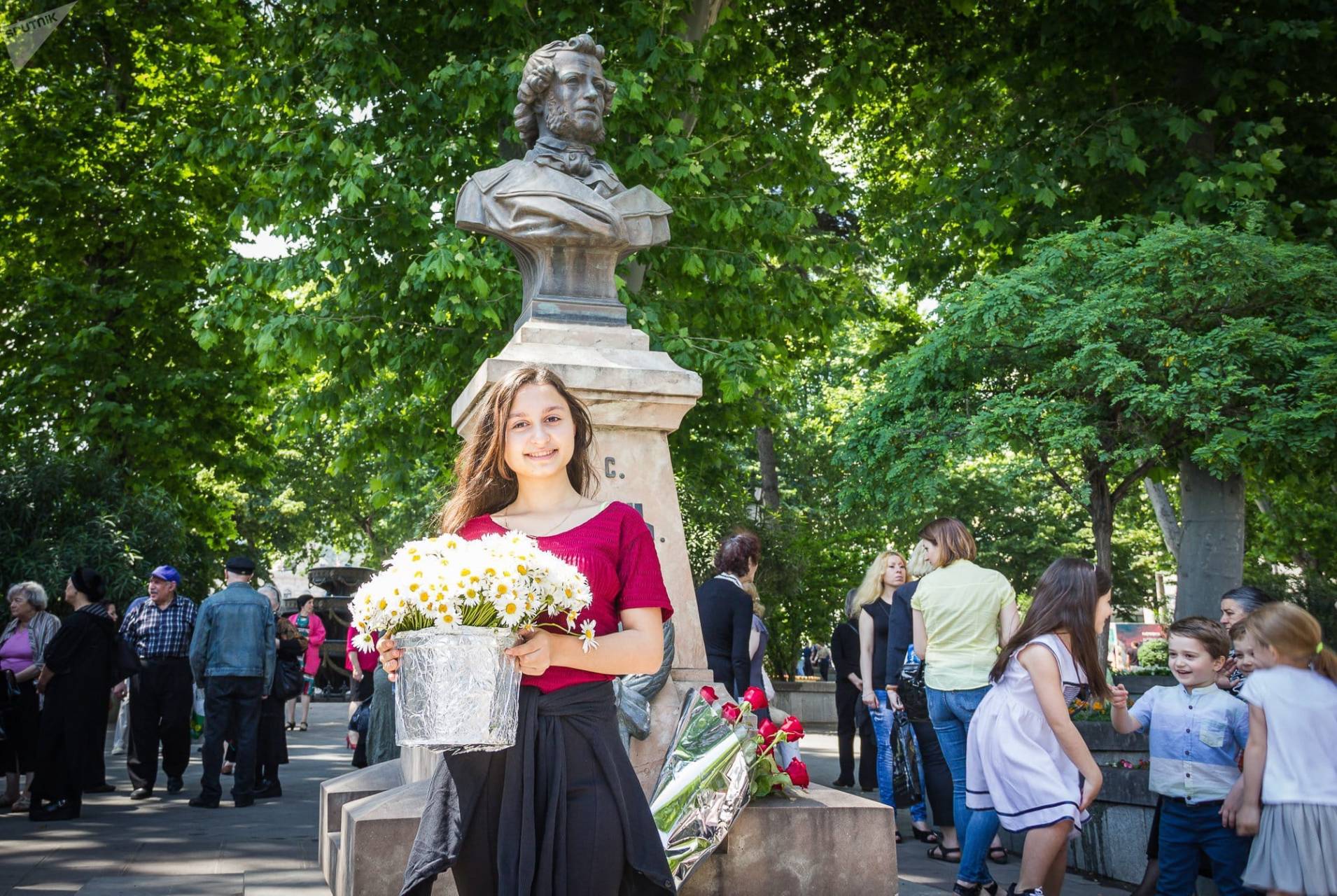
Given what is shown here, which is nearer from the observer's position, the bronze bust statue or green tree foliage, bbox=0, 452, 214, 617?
the bronze bust statue

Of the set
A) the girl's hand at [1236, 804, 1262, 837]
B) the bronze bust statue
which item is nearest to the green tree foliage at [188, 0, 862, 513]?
the bronze bust statue

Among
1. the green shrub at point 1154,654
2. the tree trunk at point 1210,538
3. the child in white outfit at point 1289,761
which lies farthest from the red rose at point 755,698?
the green shrub at point 1154,654

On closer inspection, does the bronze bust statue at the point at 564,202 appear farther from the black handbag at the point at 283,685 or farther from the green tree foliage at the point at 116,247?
the green tree foliage at the point at 116,247

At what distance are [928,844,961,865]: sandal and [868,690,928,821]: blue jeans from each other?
847 mm

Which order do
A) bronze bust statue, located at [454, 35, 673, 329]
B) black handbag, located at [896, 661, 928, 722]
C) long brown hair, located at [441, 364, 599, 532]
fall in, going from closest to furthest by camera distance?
long brown hair, located at [441, 364, 599, 532] < bronze bust statue, located at [454, 35, 673, 329] < black handbag, located at [896, 661, 928, 722]

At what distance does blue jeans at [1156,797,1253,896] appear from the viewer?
571 cm

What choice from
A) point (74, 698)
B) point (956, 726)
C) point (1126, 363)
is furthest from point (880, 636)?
point (74, 698)

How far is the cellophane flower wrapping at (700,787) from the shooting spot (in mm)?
5305

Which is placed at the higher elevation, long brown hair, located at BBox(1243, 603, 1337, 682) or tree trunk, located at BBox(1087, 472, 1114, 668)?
tree trunk, located at BBox(1087, 472, 1114, 668)

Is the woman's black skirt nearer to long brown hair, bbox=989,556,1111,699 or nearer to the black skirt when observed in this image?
long brown hair, bbox=989,556,1111,699

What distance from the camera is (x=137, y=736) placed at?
37.2 feet

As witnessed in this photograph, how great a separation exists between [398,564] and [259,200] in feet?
38.2

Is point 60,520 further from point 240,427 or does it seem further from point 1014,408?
point 1014,408

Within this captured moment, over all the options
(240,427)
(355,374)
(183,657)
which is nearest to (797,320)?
(355,374)
